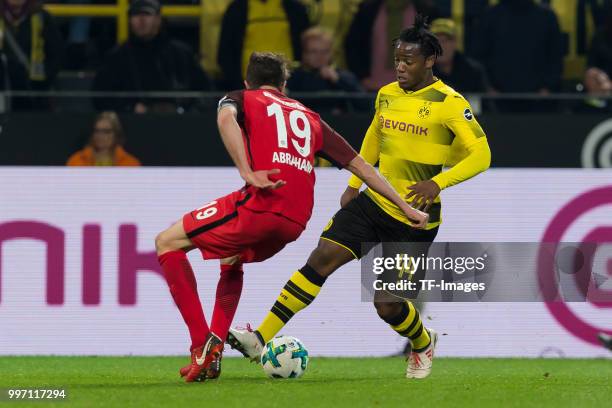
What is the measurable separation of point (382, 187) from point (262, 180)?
2.58 ft

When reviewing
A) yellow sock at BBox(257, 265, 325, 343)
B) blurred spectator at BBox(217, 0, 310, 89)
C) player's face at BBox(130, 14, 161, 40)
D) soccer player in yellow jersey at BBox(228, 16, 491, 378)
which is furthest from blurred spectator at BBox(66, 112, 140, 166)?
yellow sock at BBox(257, 265, 325, 343)

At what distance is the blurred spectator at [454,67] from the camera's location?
11.9 metres

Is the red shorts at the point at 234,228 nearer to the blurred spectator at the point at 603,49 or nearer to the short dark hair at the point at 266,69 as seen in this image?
the short dark hair at the point at 266,69

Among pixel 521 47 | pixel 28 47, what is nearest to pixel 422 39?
pixel 521 47

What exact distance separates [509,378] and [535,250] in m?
2.33

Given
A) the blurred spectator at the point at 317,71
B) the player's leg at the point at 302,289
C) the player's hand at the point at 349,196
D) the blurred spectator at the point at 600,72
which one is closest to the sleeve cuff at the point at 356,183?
the player's hand at the point at 349,196

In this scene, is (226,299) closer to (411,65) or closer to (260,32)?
(411,65)

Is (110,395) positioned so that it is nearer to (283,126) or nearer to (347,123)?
(283,126)

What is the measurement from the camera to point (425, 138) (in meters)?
8.31

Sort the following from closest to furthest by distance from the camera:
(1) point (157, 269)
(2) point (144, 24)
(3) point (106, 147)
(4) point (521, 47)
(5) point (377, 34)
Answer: (1) point (157, 269)
(3) point (106, 147)
(2) point (144, 24)
(5) point (377, 34)
(4) point (521, 47)

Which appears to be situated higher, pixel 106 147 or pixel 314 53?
pixel 314 53

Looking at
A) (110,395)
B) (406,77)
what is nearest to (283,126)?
(406,77)

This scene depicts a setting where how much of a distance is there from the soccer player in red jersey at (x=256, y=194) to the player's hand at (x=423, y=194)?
0.23m

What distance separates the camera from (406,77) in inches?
327
